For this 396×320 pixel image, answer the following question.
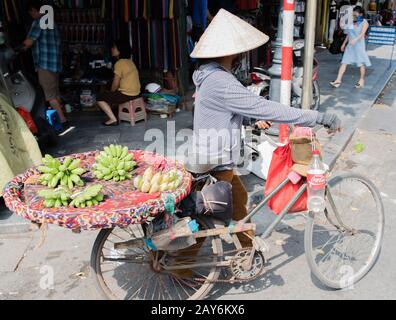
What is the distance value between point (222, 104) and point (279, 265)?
1608 millimetres

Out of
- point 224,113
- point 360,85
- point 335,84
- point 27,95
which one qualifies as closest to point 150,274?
A: point 224,113

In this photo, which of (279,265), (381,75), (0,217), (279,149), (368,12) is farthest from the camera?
(368,12)

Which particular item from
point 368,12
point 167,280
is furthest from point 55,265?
point 368,12

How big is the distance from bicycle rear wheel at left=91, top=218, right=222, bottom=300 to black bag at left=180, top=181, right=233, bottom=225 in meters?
0.12

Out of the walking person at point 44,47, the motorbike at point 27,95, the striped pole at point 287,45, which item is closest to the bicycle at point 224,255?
the striped pole at point 287,45

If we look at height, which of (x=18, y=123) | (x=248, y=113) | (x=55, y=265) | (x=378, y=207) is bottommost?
(x=55, y=265)

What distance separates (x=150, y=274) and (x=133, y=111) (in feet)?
13.4

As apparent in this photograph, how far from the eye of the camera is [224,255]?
3.18 metres

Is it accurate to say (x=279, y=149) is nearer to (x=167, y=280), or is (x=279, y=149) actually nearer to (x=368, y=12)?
(x=167, y=280)

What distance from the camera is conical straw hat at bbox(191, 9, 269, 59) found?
297cm

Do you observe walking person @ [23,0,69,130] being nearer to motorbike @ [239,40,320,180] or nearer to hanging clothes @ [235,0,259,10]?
motorbike @ [239,40,320,180]

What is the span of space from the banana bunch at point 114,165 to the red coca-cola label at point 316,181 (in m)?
1.28

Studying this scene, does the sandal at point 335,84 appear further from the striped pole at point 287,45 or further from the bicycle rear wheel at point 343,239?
the bicycle rear wheel at point 343,239

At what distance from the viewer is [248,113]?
2.89 metres
